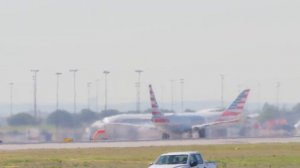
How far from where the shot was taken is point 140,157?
255ft

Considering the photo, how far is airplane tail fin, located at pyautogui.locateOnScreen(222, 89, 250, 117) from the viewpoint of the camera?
144m

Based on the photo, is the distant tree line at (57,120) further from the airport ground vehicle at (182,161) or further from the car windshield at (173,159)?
the airport ground vehicle at (182,161)

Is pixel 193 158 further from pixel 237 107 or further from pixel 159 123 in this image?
pixel 237 107

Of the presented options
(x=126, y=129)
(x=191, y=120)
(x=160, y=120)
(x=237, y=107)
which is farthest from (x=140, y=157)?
(x=237, y=107)

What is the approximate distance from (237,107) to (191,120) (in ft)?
30.2

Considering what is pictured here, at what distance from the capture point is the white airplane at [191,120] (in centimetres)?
13638

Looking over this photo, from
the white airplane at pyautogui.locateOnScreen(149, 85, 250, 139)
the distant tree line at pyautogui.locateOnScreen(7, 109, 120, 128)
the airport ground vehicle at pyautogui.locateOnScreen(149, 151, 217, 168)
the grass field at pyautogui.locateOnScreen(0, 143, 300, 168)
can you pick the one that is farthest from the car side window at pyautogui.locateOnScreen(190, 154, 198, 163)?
the distant tree line at pyautogui.locateOnScreen(7, 109, 120, 128)

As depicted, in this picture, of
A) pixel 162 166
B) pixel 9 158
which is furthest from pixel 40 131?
pixel 162 166

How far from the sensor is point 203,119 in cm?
14188

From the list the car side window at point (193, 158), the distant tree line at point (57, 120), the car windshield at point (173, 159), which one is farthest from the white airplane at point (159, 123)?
the car side window at point (193, 158)

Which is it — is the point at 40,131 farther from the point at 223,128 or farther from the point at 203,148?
the point at 203,148

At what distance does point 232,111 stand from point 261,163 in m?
77.9

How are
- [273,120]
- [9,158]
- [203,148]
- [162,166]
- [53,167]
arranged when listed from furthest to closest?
[273,120] < [203,148] < [9,158] < [53,167] < [162,166]

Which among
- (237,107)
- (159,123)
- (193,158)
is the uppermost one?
(237,107)
